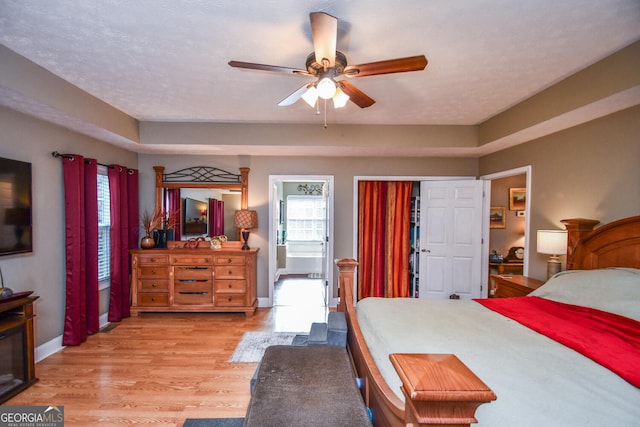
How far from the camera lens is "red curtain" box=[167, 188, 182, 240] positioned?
4.00m

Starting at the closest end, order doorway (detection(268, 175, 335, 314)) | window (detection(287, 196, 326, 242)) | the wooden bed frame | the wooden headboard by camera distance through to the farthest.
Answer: the wooden bed frame, the wooden headboard, doorway (detection(268, 175, 335, 314)), window (detection(287, 196, 326, 242))

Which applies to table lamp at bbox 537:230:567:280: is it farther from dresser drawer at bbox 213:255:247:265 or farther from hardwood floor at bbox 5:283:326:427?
dresser drawer at bbox 213:255:247:265

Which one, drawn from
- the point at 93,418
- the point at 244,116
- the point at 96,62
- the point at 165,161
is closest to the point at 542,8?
the point at 244,116

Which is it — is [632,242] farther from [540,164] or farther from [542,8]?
[542,8]

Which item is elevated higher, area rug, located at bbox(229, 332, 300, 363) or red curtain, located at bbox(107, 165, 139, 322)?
red curtain, located at bbox(107, 165, 139, 322)

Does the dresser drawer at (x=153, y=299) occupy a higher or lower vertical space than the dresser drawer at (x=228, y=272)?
lower

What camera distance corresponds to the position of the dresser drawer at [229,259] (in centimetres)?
363

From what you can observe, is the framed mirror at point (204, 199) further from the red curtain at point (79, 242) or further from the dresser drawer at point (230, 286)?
the red curtain at point (79, 242)

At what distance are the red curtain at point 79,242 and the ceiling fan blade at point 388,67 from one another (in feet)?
9.80

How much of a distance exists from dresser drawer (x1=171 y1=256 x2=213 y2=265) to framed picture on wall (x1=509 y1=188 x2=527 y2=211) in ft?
16.3

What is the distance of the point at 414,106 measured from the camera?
290 cm

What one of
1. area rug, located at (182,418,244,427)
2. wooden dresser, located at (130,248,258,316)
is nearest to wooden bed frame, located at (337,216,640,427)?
area rug, located at (182,418,244,427)

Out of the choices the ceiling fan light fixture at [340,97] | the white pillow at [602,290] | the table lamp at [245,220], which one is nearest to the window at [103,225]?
the table lamp at [245,220]

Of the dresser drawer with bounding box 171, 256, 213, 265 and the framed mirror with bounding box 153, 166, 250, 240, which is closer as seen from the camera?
the dresser drawer with bounding box 171, 256, 213, 265
